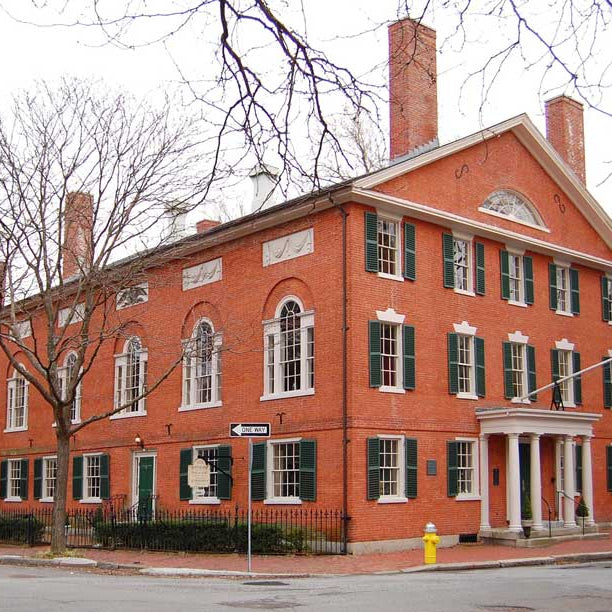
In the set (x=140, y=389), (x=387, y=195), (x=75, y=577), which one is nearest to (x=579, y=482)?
(x=387, y=195)

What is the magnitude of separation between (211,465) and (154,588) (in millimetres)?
12694

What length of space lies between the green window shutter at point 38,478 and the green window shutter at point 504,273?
18.7 m

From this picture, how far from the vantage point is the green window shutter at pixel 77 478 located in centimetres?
3341

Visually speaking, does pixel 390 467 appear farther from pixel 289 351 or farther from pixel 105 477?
pixel 105 477

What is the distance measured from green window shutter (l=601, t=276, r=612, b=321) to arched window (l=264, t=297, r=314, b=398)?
12059 millimetres

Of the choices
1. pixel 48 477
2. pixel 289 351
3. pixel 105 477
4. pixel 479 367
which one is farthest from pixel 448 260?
pixel 48 477

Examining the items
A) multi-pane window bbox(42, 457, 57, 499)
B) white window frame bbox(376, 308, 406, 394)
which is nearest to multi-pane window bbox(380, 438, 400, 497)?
white window frame bbox(376, 308, 406, 394)

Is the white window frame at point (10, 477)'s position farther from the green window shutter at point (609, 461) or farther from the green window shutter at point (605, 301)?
the green window shutter at point (605, 301)

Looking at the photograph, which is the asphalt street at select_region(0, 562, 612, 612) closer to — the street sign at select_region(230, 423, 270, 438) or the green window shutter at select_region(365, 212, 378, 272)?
the street sign at select_region(230, 423, 270, 438)

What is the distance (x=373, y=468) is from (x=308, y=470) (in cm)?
174

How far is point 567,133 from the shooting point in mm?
33281

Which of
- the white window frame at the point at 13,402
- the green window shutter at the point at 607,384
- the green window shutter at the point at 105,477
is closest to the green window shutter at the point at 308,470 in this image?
the green window shutter at the point at 105,477

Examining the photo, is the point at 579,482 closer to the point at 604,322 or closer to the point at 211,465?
the point at 604,322

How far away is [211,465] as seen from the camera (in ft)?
90.6
